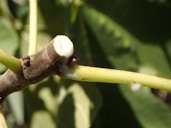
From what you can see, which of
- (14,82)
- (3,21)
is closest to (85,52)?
(3,21)

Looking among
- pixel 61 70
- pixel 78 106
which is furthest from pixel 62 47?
pixel 78 106

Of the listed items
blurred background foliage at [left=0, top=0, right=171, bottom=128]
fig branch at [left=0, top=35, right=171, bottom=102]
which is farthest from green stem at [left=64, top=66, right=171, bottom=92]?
blurred background foliage at [left=0, top=0, right=171, bottom=128]

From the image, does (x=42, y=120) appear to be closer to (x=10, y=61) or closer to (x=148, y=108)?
(x=148, y=108)

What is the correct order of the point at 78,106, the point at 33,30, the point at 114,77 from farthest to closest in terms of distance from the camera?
1. the point at 78,106
2. the point at 33,30
3. the point at 114,77

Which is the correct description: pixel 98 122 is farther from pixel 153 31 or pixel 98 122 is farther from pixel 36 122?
pixel 153 31

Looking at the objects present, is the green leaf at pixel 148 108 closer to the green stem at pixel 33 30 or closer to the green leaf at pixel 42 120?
the green leaf at pixel 42 120

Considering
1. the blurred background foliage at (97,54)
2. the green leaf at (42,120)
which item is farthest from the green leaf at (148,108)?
the green leaf at (42,120)

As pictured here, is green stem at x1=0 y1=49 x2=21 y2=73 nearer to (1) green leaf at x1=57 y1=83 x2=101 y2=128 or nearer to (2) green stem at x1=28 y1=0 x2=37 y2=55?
(2) green stem at x1=28 y1=0 x2=37 y2=55
